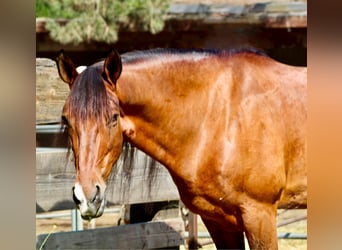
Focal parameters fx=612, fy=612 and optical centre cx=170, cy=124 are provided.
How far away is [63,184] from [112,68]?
33.1 inches

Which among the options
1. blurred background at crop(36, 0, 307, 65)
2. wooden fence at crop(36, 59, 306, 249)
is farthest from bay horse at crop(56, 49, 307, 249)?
blurred background at crop(36, 0, 307, 65)

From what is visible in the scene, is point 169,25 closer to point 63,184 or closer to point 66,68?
point 63,184

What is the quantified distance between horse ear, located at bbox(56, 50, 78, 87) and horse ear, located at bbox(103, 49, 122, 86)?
0.11 meters

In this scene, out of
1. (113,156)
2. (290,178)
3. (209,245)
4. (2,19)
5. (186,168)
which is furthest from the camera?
(209,245)

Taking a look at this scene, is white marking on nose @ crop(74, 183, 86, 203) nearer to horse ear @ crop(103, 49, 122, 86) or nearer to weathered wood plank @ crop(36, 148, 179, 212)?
horse ear @ crop(103, 49, 122, 86)

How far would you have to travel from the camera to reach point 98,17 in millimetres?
4703

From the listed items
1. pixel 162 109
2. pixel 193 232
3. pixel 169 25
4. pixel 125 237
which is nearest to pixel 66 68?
pixel 162 109

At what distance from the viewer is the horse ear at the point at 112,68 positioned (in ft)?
5.77

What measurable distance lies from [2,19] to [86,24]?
411cm

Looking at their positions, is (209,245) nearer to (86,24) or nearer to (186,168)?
(186,168)

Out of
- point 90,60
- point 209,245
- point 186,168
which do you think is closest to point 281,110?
point 186,168

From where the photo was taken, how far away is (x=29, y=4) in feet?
1.96

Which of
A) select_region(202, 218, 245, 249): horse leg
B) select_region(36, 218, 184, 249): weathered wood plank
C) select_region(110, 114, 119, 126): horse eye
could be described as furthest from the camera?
select_region(36, 218, 184, 249): weathered wood plank

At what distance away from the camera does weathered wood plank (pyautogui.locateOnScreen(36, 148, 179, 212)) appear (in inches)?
96.0
